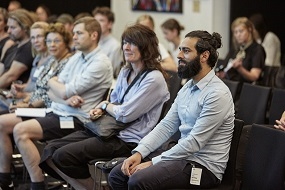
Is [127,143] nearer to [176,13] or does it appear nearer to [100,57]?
[100,57]

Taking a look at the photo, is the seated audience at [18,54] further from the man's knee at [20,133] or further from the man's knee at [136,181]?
the man's knee at [136,181]

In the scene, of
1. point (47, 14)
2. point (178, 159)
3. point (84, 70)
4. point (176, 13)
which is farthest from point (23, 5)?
point (178, 159)

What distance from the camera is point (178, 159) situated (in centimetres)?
398

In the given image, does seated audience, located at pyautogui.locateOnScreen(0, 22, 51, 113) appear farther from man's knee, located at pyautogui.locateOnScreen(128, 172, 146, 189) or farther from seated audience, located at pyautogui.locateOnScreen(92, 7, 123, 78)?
man's knee, located at pyautogui.locateOnScreen(128, 172, 146, 189)

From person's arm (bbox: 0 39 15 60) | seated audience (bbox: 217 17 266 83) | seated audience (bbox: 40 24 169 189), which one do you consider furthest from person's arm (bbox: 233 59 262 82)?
person's arm (bbox: 0 39 15 60)

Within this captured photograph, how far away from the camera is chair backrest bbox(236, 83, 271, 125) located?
18.1 ft

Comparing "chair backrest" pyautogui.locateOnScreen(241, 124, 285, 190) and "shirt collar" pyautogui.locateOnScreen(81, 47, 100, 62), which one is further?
"shirt collar" pyautogui.locateOnScreen(81, 47, 100, 62)

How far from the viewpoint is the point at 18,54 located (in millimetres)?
6781

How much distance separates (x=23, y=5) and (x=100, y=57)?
7818 millimetres

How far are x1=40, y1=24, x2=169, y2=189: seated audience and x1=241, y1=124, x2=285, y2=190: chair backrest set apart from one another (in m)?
0.84

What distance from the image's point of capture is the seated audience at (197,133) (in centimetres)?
388

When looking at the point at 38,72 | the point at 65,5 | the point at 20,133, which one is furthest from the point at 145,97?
the point at 65,5

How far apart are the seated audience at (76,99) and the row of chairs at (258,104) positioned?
115cm

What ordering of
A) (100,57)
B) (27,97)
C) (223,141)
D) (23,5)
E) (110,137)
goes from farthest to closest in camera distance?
(23,5)
(27,97)
(100,57)
(110,137)
(223,141)
